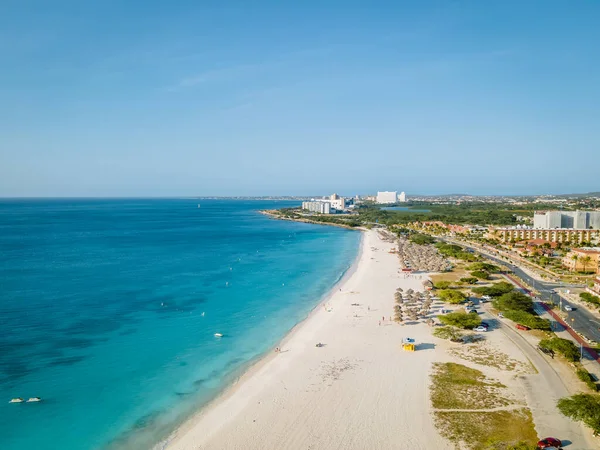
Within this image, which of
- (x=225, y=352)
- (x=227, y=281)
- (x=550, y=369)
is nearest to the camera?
(x=550, y=369)

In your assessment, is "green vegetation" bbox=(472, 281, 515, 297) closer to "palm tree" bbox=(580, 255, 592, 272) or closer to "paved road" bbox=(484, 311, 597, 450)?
"paved road" bbox=(484, 311, 597, 450)

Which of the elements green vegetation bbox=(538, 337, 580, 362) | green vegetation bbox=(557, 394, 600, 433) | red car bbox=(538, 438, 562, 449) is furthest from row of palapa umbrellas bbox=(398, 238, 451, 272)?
red car bbox=(538, 438, 562, 449)

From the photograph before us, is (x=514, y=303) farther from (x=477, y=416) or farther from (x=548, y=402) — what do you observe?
(x=477, y=416)

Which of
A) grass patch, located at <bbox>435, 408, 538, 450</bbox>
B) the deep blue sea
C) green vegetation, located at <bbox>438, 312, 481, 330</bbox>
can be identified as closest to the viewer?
grass patch, located at <bbox>435, 408, 538, 450</bbox>

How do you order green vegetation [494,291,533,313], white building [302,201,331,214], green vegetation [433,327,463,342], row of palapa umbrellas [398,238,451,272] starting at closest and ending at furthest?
1. green vegetation [433,327,463,342]
2. green vegetation [494,291,533,313]
3. row of palapa umbrellas [398,238,451,272]
4. white building [302,201,331,214]

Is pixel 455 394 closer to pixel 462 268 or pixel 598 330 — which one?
pixel 598 330

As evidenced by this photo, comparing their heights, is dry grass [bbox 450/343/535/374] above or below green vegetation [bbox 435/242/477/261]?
below

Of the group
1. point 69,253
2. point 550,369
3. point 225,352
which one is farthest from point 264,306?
point 69,253
